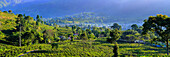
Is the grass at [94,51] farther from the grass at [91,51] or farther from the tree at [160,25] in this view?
the tree at [160,25]

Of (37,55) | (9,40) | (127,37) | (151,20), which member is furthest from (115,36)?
(9,40)

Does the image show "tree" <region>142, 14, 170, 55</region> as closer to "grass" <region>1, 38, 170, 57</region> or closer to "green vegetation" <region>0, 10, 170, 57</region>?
"green vegetation" <region>0, 10, 170, 57</region>

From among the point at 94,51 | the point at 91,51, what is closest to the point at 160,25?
the point at 94,51

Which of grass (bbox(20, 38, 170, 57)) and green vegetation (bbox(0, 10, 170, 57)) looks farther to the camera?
grass (bbox(20, 38, 170, 57))

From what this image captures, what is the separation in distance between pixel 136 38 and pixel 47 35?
44.1 metres

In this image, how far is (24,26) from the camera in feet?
168

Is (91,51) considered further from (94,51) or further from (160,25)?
(160,25)

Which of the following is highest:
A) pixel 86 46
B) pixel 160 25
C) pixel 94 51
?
pixel 160 25

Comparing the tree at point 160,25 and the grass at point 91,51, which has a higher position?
the tree at point 160,25

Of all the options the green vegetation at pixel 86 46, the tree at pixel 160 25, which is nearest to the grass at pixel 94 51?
the green vegetation at pixel 86 46

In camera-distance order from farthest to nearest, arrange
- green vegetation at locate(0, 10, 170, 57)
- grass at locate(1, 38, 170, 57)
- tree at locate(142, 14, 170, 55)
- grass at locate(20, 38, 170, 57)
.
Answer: grass at locate(20, 38, 170, 57)
grass at locate(1, 38, 170, 57)
green vegetation at locate(0, 10, 170, 57)
tree at locate(142, 14, 170, 55)

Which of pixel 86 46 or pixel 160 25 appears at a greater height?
pixel 160 25

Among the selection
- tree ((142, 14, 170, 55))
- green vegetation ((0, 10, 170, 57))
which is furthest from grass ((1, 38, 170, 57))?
tree ((142, 14, 170, 55))

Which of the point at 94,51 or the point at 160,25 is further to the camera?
the point at 94,51
